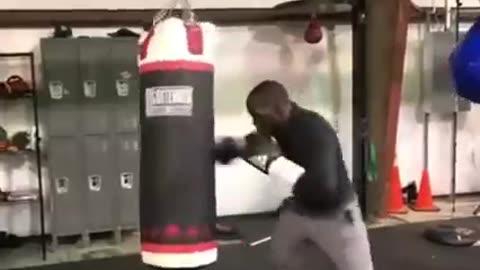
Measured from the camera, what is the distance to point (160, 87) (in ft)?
9.11

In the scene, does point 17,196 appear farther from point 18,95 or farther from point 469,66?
point 469,66

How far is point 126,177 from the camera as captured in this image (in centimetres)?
561

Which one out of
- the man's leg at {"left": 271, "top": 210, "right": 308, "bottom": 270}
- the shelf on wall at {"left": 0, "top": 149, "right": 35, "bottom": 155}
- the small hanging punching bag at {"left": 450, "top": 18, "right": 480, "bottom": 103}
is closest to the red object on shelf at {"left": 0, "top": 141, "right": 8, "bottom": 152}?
the shelf on wall at {"left": 0, "top": 149, "right": 35, "bottom": 155}

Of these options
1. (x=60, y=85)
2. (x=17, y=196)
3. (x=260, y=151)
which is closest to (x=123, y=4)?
(x=60, y=85)

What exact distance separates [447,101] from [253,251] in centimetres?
243

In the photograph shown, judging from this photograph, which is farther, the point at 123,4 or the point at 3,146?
the point at 123,4

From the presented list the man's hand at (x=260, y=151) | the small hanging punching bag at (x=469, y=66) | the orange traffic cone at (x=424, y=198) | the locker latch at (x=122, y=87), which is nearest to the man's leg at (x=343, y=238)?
the man's hand at (x=260, y=151)

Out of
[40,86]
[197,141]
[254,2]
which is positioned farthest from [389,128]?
[197,141]

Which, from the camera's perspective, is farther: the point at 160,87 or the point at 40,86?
the point at 40,86

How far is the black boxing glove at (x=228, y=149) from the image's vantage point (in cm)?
326

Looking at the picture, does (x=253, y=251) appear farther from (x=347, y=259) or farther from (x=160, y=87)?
(x=160, y=87)

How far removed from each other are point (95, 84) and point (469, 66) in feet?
8.51

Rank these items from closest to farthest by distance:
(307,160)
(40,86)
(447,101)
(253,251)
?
(307,160), (253,251), (40,86), (447,101)

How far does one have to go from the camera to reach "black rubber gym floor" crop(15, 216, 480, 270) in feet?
16.0
